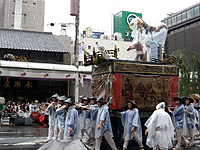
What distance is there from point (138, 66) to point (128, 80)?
74cm

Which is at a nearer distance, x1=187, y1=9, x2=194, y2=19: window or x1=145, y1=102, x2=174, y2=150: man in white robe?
x1=145, y1=102, x2=174, y2=150: man in white robe

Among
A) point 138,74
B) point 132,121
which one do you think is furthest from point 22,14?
point 132,121

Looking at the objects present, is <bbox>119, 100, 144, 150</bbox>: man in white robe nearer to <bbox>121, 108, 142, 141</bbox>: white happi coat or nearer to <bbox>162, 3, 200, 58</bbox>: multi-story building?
<bbox>121, 108, 142, 141</bbox>: white happi coat

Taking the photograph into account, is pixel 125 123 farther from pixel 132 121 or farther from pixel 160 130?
pixel 160 130

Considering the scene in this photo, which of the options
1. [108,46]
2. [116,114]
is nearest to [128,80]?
[116,114]

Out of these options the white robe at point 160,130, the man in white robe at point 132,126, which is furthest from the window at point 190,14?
the white robe at point 160,130

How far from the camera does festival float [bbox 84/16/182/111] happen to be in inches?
355

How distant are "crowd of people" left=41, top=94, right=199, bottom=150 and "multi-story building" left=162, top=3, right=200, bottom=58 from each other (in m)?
16.0

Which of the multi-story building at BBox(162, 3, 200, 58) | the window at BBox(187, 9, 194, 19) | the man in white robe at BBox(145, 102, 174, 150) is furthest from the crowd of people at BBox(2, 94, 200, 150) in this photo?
the window at BBox(187, 9, 194, 19)

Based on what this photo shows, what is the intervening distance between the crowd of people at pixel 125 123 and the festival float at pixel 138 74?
0.65 meters

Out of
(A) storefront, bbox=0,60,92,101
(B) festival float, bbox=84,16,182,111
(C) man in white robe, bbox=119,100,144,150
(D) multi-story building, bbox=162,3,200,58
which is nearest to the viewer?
(C) man in white robe, bbox=119,100,144,150

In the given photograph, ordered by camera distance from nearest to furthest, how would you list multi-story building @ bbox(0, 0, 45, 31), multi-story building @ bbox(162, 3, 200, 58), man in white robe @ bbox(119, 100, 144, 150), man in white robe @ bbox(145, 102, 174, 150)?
man in white robe @ bbox(145, 102, 174, 150)
man in white robe @ bbox(119, 100, 144, 150)
multi-story building @ bbox(162, 3, 200, 58)
multi-story building @ bbox(0, 0, 45, 31)

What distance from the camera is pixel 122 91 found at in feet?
29.8

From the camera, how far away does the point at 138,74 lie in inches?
369
